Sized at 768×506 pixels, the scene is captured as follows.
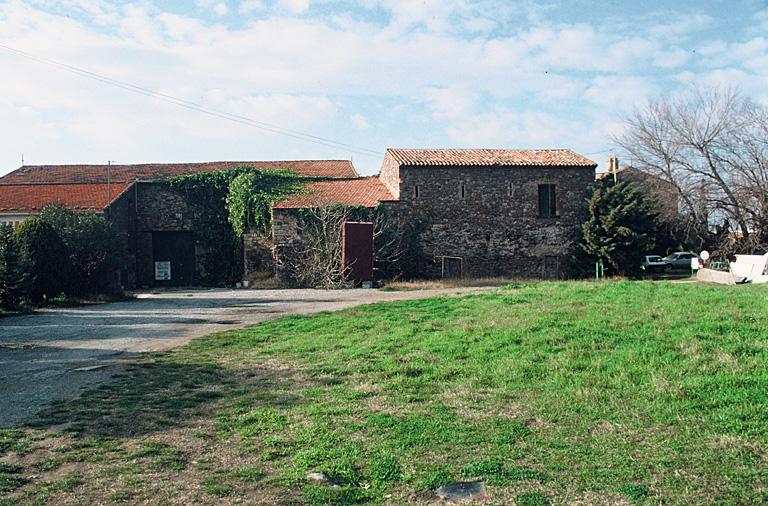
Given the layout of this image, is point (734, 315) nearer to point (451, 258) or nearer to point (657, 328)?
point (657, 328)

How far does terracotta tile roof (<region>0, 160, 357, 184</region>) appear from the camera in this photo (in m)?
37.3

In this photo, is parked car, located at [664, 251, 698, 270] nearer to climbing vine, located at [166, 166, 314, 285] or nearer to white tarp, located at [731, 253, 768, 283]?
white tarp, located at [731, 253, 768, 283]

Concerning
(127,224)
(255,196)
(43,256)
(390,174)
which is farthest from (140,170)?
(43,256)

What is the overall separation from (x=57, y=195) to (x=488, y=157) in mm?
21390

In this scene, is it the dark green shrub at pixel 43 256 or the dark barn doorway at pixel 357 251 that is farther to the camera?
the dark barn doorway at pixel 357 251

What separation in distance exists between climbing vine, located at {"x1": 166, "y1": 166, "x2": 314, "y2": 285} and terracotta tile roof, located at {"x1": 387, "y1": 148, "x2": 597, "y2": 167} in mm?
5931

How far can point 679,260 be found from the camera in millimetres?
42438

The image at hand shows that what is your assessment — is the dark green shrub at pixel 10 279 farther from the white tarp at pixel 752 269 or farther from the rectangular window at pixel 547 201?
the rectangular window at pixel 547 201

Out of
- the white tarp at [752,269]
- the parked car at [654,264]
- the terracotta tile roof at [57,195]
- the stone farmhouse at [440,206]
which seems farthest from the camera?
the parked car at [654,264]

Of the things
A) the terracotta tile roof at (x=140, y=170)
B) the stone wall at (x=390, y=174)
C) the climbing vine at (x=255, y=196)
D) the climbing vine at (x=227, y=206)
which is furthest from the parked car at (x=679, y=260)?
the climbing vine at (x=255, y=196)

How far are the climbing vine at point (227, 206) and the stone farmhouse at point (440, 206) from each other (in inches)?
23.0

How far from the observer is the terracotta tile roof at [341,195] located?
32062 mm

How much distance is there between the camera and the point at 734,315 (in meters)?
10.3

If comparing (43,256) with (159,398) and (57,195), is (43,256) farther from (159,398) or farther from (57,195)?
(159,398)
